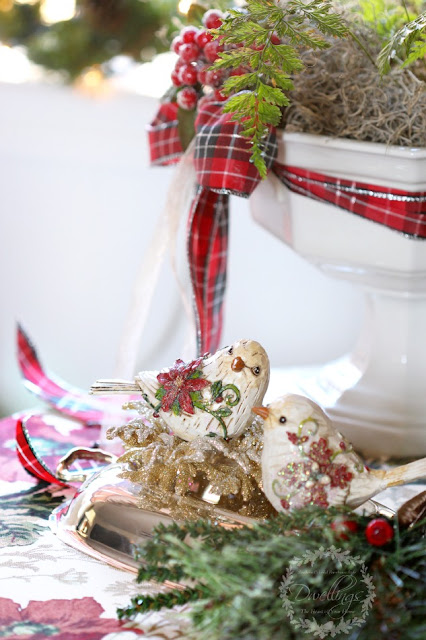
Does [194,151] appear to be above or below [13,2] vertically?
below

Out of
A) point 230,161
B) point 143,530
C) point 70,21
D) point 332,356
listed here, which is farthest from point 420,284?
point 70,21

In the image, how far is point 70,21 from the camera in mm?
1209

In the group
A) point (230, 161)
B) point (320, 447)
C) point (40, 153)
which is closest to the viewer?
point (320, 447)

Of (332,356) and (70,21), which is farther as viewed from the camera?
(332,356)

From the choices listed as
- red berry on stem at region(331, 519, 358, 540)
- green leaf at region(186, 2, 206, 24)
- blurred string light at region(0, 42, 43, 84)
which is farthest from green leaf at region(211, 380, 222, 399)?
blurred string light at region(0, 42, 43, 84)

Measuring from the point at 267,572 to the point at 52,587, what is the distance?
0.50 ft

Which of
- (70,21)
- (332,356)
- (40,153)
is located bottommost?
(332,356)

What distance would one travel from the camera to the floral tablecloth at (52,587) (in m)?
0.46

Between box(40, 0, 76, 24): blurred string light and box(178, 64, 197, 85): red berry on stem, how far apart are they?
64 centimetres

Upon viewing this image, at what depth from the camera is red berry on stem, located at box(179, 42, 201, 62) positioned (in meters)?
0.65

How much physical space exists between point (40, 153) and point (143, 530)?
1.09 m

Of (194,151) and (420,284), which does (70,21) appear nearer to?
(194,151)

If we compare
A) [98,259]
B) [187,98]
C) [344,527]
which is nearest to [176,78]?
[187,98]

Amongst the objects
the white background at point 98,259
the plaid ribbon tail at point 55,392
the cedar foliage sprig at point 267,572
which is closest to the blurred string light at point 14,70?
the white background at point 98,259
